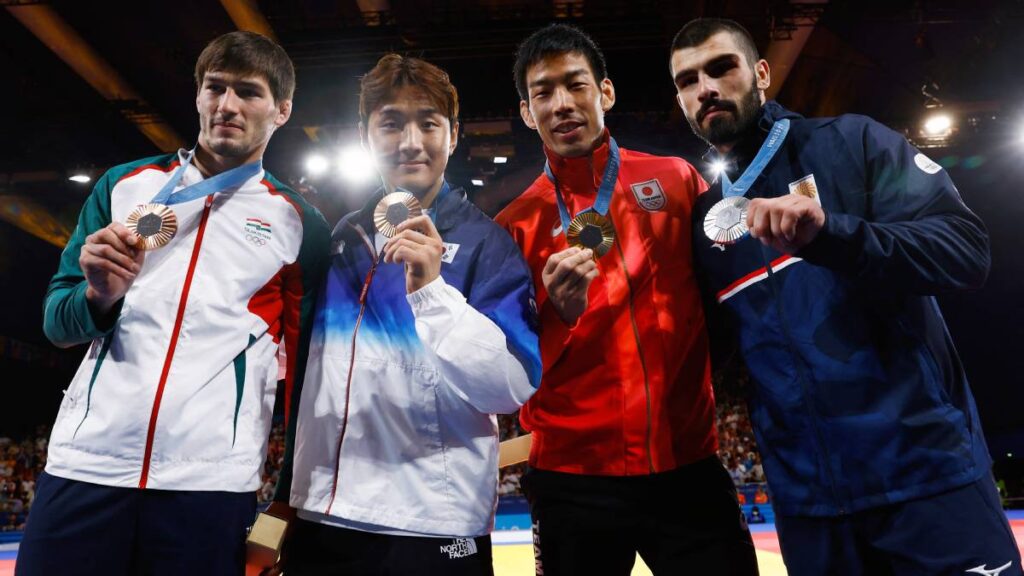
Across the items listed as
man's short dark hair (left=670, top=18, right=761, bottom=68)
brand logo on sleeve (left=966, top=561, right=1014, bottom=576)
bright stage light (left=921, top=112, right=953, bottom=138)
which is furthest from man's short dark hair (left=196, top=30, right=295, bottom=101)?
bright stage light (left=921, top=112, right=953, bottom=138)

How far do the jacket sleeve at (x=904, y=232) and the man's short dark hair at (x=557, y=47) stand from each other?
1.03m

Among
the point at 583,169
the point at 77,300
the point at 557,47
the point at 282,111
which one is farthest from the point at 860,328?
the point at 77,300

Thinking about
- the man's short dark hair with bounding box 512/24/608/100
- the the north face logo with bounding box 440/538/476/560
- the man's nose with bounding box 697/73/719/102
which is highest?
the man's short dark hair with bounding box 512/24/608/100

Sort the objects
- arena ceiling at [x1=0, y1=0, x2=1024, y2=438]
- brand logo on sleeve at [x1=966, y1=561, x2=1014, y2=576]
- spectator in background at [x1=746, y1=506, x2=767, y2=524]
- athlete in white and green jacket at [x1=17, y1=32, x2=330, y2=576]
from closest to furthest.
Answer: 1. brand logo on sleeve at [x1=966, y1=561, x2=1014, y2=576]
2. athlete in white and green jacket at [x1=17, y1=32, x2=330, y2=576]
3. arena ceiling at [x1=0, y1=0, x2=1024, y2=438]
4. spectator in background at [x1=746, y1=506, x2=767, y2=524]

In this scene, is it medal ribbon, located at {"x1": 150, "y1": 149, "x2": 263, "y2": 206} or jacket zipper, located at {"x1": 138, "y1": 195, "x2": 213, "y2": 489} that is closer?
jacket zipper, located at {"x1": 138, "y1": 195, "x2": 213, "y2": 489}

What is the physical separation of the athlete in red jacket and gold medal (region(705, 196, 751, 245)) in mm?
307

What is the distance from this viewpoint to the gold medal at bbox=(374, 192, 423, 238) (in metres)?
1.80

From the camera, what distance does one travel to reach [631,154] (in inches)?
102

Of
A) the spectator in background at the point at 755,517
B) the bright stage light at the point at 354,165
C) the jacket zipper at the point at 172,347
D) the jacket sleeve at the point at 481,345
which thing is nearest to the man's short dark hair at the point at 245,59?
the jacket zipper at the point at 172,347

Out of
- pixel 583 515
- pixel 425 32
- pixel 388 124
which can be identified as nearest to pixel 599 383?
pixel 583 515

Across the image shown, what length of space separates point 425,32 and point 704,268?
7908 mm

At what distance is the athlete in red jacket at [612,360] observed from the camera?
2012mm

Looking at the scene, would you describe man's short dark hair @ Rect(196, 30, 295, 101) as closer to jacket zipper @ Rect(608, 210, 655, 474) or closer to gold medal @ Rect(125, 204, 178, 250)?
gold medal @ Rect(125, 204, 178, 250)

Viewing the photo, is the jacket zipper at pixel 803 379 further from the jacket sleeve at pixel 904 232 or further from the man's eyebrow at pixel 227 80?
the man's eyebrow at pixel 227 80
